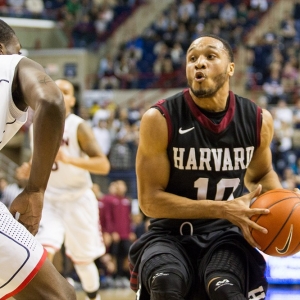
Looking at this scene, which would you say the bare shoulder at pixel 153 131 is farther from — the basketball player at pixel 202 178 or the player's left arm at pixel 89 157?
the player's left arm at pixel 89 157

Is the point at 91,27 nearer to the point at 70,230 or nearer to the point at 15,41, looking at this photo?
the point at 70,230

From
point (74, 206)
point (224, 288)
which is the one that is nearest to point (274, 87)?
point (74, 206)

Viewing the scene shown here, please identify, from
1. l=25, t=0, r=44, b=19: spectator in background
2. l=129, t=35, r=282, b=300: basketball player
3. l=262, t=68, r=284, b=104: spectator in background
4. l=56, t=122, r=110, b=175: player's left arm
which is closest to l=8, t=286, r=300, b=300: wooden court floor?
l=56, t=122, r=110, b=175: player's left arm

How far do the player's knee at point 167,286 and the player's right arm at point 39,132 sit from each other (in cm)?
100

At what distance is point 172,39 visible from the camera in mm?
19047

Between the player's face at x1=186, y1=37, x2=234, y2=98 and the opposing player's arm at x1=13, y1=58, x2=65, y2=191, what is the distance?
1435 millimetres

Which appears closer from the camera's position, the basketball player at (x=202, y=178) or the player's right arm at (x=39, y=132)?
the player's right arm at (x=39, y=132)

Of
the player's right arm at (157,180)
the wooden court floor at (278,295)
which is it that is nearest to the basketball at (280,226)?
the player's right arm at (157,180)

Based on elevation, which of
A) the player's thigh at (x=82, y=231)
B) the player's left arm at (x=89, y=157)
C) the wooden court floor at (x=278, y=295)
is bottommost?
the wooden court floor at (x=278, y=295)

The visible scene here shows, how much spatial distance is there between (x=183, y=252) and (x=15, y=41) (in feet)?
5.31

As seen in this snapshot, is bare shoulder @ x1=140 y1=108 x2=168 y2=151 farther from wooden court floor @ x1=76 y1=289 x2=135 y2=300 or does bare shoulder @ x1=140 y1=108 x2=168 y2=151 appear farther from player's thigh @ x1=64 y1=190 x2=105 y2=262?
wooden court floor @ x1=76 y1=289 x2=135 y2=300

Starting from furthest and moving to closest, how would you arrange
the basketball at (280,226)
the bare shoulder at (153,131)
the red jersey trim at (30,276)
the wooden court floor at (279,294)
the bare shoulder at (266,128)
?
the wooden court floor at (279,294) → the bare shoulder at (266,128) → the bare shoulder at (153,131) → the basketball at (280,226) → the red jersey trim at (30,276)

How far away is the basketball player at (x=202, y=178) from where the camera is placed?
394 cm

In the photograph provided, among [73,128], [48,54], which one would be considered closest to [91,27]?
[48,54]
